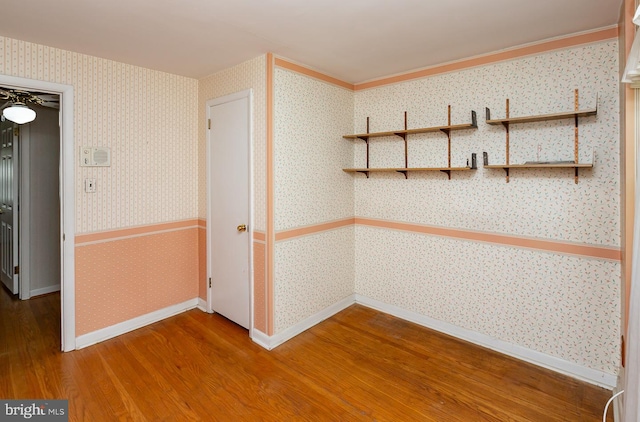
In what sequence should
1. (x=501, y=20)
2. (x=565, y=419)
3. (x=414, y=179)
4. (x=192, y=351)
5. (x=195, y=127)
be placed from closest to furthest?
(x=565, y=419), (x=501, y=20), (x=192, y=351), (x=414, y=179), (x=195, y=127)

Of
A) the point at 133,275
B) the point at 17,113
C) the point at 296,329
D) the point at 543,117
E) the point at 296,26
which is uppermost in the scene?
the point at 296,26

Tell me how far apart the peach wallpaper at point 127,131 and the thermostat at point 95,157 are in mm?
39

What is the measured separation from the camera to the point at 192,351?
2.73 m

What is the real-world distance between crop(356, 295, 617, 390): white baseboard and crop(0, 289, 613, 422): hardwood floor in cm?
8

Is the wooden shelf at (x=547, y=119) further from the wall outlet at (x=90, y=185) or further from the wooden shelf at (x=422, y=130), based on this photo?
the wall outlet at (x=90, y=185)

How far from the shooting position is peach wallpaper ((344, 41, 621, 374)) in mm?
2293

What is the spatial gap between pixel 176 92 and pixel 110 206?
1293mm

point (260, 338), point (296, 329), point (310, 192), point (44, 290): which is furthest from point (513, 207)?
point (44, 290)

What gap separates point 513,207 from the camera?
2.66m

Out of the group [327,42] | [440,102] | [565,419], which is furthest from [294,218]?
[565,419]

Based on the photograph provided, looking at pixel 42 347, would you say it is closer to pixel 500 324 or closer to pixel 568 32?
pixel 500 324

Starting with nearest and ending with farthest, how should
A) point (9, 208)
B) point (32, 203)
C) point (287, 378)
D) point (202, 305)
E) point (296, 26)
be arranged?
1. point (296, 26)
2. point (287, 378)
3. point (202, 305)
4. point (32, 203)
5. point (9, 208)

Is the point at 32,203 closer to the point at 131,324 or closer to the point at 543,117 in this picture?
the point at 131,324

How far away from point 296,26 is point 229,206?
169 centimetres
